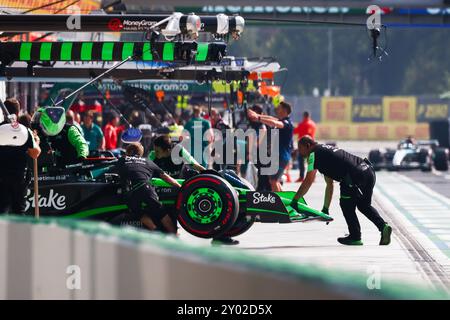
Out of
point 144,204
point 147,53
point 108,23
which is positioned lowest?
point 144,204

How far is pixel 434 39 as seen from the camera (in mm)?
104938

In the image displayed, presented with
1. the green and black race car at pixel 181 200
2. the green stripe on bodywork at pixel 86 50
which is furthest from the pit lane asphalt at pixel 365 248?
the green stripe on bodywork at pixel 86 50

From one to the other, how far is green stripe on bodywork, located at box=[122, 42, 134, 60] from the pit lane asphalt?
7.58 ft

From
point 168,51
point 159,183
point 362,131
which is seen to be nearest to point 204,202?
point 159,183

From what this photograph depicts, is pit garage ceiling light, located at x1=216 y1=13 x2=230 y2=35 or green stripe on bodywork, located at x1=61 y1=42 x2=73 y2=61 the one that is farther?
green stripe on bodywork, located at x1=61 y1=42 x2=73 y2=61

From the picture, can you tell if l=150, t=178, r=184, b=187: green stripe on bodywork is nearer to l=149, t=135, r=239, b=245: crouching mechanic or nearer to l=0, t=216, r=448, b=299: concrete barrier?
l=149, t=135, r=239, b=245: crouching mechanic

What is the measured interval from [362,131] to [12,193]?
62.2 metres

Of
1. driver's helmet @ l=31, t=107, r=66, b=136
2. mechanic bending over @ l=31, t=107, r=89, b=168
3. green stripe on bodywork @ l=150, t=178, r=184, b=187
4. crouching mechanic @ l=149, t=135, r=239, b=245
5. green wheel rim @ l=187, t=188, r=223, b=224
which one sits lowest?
green wheel rim @ l=187, t=188, r=223, b=224

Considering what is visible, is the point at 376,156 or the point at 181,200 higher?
the point at 181,200

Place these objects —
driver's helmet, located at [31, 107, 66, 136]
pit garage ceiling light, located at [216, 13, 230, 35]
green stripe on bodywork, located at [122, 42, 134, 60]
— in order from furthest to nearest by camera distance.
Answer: green stripe on bodywork, located at [122, 42, 134, 60]
pit garage ceiling light, located at [216, 13, 230, 35]
driver's helmet, located at [31, 107, 66, 136]

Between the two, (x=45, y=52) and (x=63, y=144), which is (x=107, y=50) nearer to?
(x=45, y=52)

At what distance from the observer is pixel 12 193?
1370 cm

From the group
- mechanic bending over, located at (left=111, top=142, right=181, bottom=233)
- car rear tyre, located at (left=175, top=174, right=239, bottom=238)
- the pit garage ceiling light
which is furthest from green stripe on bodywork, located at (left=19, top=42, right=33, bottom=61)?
car rear tyre, located at (left=175, top=174, right=239, bottom=238)

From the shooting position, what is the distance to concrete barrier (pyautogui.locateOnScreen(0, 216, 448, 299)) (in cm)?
583
